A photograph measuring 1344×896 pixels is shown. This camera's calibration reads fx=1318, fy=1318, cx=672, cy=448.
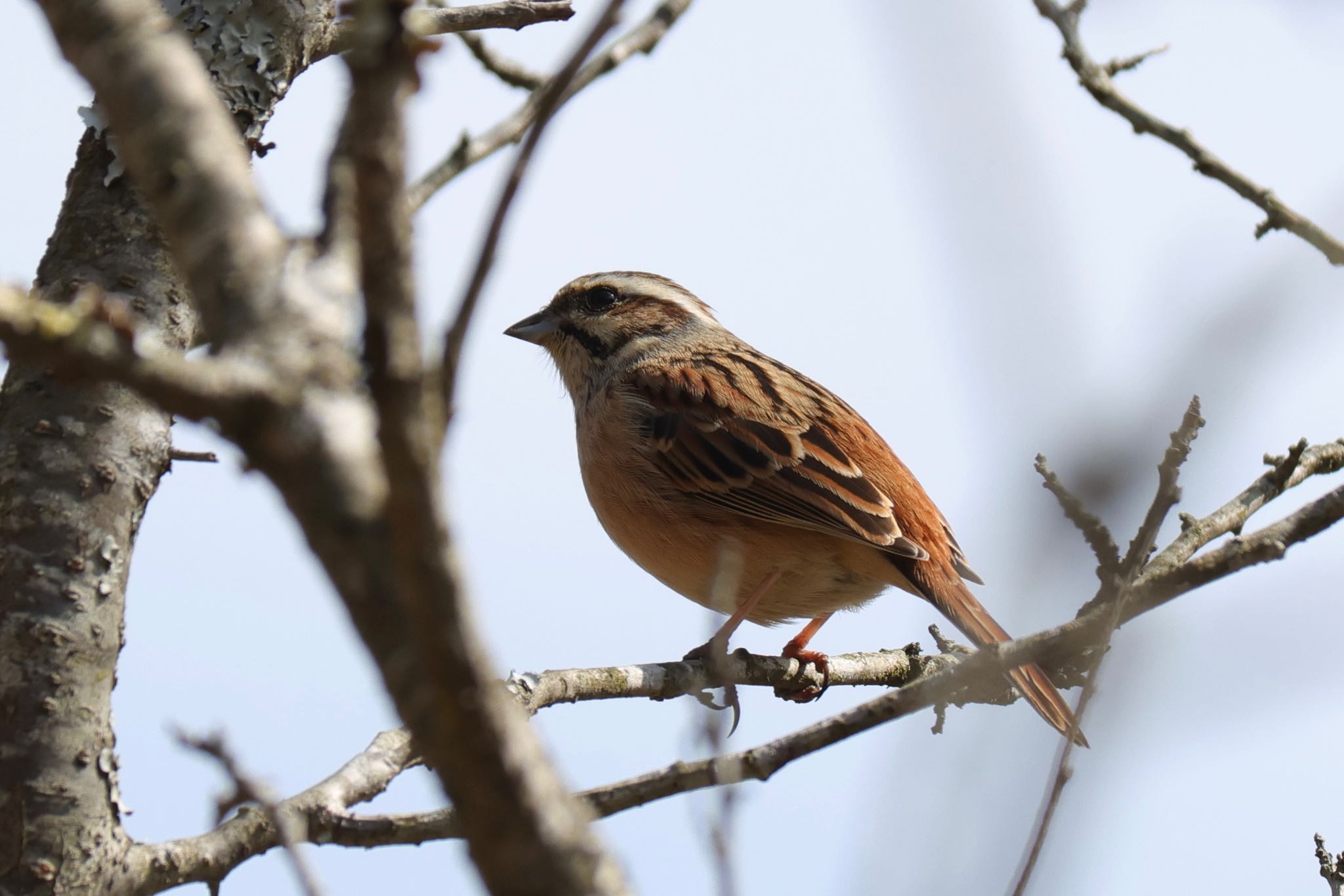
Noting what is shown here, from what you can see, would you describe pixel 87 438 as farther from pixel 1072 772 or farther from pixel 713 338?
pixel 713 338

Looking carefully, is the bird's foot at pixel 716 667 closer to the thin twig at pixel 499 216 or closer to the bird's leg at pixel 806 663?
the bird's leg at pixel 806 663

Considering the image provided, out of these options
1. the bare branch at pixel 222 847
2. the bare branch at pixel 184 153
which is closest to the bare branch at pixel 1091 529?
the bare branch at pixel 184 153

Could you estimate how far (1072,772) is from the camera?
226 centimetres

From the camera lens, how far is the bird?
18.5 feet

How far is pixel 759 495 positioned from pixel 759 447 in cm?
34

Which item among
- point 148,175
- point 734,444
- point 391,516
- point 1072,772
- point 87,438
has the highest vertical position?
point 734,444

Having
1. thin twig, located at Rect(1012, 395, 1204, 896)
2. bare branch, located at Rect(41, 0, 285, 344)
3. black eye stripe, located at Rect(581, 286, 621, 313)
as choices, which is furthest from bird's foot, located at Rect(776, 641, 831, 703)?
bare branch, located at Rect(41, 0, 285, 344)

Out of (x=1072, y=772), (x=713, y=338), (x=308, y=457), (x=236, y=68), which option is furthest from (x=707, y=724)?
(x=713, y=338)

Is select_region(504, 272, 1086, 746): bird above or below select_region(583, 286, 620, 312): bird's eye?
below

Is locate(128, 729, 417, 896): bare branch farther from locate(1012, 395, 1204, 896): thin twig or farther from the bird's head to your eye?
the bird's head

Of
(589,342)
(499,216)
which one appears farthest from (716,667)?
(589,342)

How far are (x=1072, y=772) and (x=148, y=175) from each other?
1.72m

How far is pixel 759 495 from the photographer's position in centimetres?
584

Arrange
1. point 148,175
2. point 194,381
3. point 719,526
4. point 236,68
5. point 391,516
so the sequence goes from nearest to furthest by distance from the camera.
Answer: point 391,516, point 194,381, point 148,175, point 236,68, point 719,526
